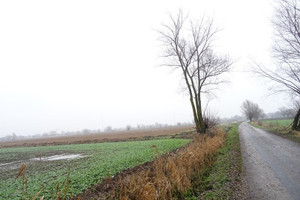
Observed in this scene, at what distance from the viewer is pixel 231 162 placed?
30.9 feet

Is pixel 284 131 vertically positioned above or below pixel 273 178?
below

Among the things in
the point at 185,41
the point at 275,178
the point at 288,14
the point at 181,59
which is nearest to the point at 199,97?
the point at 181,59

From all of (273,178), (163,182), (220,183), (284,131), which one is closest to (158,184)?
(163,182)

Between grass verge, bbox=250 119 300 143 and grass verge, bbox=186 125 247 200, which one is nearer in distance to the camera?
grass verge, bbox=186 125 247 200

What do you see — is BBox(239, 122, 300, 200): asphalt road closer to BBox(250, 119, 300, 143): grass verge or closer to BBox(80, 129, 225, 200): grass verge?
BBox(80, 129, 225, 200): grass verge

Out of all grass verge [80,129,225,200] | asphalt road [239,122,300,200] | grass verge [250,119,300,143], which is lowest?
grass verge [250,119,300,143]

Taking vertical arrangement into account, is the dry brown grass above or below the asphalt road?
above

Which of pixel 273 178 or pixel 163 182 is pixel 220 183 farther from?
pixel 163 182

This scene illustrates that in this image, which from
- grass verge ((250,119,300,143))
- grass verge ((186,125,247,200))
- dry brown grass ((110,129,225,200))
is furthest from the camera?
grass verge ((250,119,300,143))

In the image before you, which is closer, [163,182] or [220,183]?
[163,182]

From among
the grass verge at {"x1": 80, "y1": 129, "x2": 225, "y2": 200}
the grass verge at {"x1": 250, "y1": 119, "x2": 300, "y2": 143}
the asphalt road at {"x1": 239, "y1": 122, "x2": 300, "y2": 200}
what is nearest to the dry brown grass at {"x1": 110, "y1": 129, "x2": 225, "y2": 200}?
the grass verge at {"x1": 80, "y1": 129, "x2": 225, "y2": 200}

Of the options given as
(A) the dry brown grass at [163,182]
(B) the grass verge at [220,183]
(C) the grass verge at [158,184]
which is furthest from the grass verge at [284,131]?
(C) the grass verge at [158,184]

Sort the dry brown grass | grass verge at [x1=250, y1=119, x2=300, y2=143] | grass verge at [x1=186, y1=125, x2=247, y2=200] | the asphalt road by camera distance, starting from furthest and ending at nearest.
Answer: grass verge at [x1=250, y1=119, x2=300, y2=143]
grass verge at [x1=186, y1=125, x2=247, y2=200]
the dry brown grass
the asphalt road

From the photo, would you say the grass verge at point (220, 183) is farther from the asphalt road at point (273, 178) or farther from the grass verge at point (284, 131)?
the grass verge at point (284, 131)
